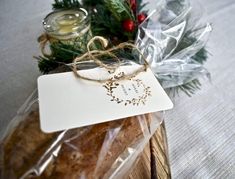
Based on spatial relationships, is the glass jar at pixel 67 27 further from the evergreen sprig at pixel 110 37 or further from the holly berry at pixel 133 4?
the holly berry at pixel 133 4

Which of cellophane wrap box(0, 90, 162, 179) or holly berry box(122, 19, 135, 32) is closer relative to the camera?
cellophane wrap box(0, 90, 162, 179)

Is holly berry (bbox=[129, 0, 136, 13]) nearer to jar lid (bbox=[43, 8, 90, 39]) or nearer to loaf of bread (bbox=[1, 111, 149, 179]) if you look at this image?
jar lid (bbox=[43, 8, 90, 39])

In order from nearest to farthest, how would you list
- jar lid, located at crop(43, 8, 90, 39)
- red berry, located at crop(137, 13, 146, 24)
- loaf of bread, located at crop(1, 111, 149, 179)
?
loaf of bread, located at crop(1, 111, 149, 179)
jar lid, located at crop(43, 8, 90, 39)
red berry, located at crop(137, 13, 146, 24)

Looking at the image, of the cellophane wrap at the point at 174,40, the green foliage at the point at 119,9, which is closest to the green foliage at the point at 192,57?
the cellophane wrap at the point at 174,40

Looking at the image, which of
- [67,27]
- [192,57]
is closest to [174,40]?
[192,57]

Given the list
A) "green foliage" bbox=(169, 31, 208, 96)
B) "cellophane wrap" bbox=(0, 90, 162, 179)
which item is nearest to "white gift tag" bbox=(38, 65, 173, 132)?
"cellophane wrap" bbox=(0, 90, 162, 179)

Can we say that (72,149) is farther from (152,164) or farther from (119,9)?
(119,9)
